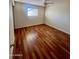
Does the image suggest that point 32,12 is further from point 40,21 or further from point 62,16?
point 62,16

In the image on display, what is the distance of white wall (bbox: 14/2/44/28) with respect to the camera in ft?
32.0

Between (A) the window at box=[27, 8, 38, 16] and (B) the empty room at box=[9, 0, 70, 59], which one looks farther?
(A) the window at box=[27, 8, 38, 16]

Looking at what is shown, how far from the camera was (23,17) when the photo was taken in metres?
10.4

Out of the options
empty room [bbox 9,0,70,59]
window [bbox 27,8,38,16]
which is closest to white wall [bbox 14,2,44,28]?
empty room [bbox 9,0,70,59]

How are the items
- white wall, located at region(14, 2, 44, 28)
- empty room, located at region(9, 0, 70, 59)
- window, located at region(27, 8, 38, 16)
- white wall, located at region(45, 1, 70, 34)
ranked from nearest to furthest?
1. empty room, located at region(9, 0, 70, 59)
2. white wall, located at region(45, 1, 70, 34)
3. white wall, located at region(14, 2, 44, 28)
4. window, located at region(27, 8, 38, 16)

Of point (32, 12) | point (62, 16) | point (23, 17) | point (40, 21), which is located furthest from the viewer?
point (40, 21)

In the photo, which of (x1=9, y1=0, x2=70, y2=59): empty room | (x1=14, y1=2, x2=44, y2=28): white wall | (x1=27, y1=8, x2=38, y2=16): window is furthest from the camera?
(x1=27, y1=8, x2=38, y2=16): window

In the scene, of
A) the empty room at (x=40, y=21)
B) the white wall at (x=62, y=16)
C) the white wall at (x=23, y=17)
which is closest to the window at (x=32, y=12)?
the empty room at (x=40, y=21)

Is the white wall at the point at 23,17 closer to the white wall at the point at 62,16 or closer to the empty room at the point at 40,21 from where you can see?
the empty room at the point at 40,21

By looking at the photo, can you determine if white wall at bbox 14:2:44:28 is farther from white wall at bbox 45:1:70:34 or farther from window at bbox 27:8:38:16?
white wall at bbox 45:1:70:34

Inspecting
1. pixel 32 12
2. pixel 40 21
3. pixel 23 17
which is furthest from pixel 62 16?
pixel 40 21

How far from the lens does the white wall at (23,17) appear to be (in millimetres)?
9758
